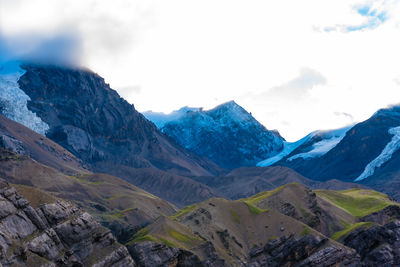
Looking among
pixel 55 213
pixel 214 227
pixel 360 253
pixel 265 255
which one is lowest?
pixel 360 253

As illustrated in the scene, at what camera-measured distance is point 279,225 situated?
179m

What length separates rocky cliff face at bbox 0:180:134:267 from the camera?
103 m

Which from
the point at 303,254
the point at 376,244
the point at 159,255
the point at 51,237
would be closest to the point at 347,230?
the point at 376,244

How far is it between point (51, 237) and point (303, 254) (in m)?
82.8

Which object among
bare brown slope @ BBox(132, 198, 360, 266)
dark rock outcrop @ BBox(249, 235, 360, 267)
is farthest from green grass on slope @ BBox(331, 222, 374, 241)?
bare brown slope @ BBox(132, 198, 360, 266)

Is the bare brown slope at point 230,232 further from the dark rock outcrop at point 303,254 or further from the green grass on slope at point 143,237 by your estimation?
the dark rock outcrop at point 303,254

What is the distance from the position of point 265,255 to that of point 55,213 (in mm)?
76091

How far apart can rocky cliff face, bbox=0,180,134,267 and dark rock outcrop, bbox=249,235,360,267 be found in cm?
5459

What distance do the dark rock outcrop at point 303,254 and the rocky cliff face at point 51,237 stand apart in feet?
179

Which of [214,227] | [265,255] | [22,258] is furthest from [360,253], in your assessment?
[22,258]

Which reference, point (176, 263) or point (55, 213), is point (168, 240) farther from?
point (55, 213)

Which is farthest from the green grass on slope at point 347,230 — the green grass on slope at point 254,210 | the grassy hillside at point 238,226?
the green grass on slope at point 254,210

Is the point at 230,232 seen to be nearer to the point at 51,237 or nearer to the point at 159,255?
the point at 159,255

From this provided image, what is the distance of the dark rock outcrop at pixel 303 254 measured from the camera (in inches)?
6388
